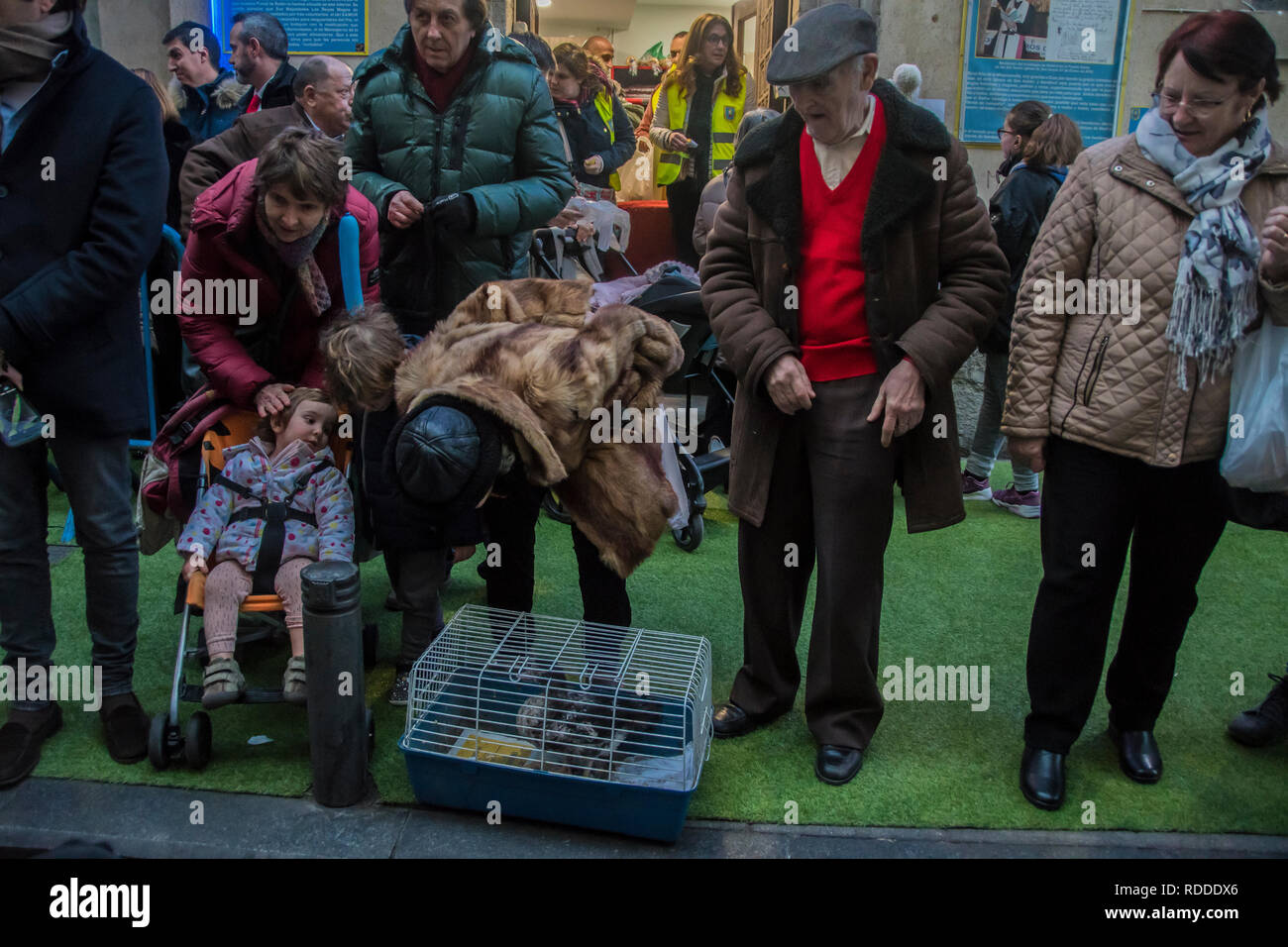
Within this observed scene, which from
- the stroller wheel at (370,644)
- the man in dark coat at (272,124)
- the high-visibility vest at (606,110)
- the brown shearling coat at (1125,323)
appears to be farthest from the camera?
the high-visibility vest at (606,110)

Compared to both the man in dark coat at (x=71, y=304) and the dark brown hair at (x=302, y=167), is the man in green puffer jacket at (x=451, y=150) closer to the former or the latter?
the dark brown hair at (x=302, y=167)

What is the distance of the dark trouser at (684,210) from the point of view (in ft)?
24.3

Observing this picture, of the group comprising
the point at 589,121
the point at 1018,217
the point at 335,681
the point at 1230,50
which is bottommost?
the point at 335,681

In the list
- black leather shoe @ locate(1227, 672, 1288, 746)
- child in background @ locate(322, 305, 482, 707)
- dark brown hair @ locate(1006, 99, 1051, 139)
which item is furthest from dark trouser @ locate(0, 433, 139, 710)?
dark brown hair @ locate(1006, 99, 1051, 139)

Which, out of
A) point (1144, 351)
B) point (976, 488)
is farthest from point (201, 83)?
point (1144, 351)

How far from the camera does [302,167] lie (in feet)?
9.77

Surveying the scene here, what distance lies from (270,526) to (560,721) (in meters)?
1.12

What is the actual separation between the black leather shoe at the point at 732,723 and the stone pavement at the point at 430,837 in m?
0.42

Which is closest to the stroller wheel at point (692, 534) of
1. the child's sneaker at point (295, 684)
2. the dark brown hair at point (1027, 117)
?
the child's sneaker at point (295, 684)

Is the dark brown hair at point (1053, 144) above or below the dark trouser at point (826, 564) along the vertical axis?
above

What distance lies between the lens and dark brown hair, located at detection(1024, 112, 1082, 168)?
203 inches

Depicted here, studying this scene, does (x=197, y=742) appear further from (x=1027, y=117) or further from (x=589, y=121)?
(x=589, y=121)

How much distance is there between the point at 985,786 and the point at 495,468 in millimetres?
1699

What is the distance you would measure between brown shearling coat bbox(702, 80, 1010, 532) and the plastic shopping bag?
0.62 meters
